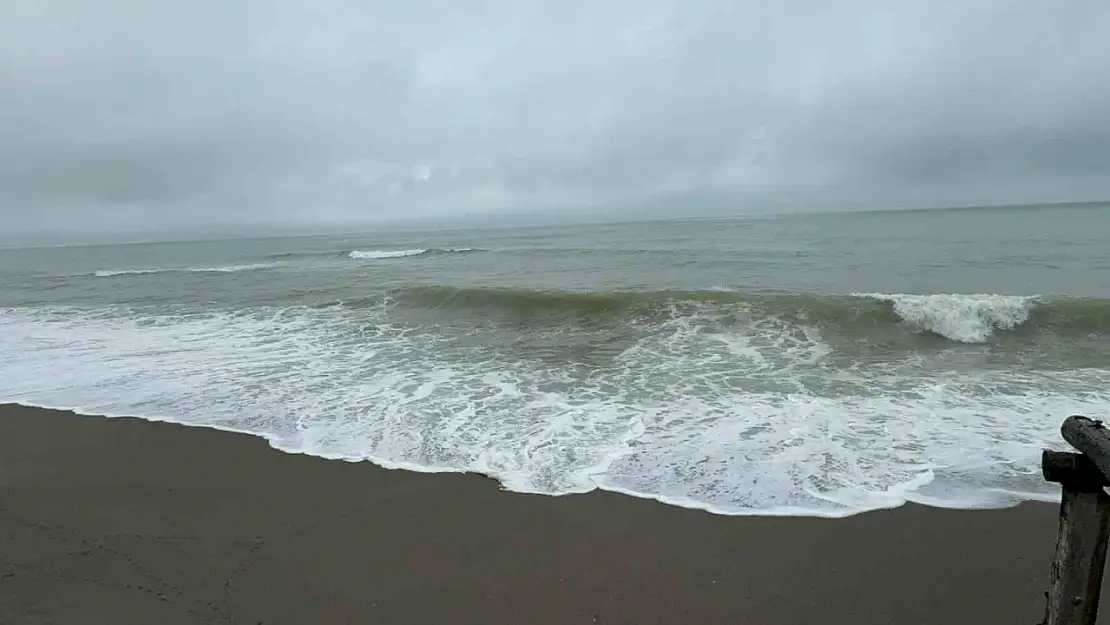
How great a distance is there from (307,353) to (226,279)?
17058 mm

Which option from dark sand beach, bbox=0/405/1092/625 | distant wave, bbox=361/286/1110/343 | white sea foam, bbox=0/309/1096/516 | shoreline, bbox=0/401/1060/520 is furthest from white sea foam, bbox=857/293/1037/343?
dark sand beach, bbox=0/405/1092/625

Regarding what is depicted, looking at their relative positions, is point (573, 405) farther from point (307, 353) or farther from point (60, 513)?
point (307, 353)

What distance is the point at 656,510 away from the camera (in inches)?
182

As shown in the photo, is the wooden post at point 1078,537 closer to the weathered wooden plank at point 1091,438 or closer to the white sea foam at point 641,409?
the weathered wooden plank at point 1091,438

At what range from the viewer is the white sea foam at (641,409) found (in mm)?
5125

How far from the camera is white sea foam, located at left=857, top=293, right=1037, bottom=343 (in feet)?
36.8

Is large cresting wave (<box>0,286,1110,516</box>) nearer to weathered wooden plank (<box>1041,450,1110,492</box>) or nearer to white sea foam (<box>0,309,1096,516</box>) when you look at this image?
white sea foam (<box>0,309,1096,516</box>)

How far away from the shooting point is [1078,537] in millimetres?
2221

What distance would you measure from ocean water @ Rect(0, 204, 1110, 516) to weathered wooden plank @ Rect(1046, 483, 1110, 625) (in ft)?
7.45

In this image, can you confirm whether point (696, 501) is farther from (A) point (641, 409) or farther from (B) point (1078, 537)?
(B) point (1078, 537)

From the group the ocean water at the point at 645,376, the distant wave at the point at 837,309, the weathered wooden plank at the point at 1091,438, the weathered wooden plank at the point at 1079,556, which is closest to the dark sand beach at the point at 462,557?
the ocean water at the point at 645,376

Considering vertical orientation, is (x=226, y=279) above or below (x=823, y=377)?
above

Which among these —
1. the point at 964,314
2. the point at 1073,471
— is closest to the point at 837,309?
the point at 964,314

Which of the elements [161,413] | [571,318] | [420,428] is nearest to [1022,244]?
[571,318]
